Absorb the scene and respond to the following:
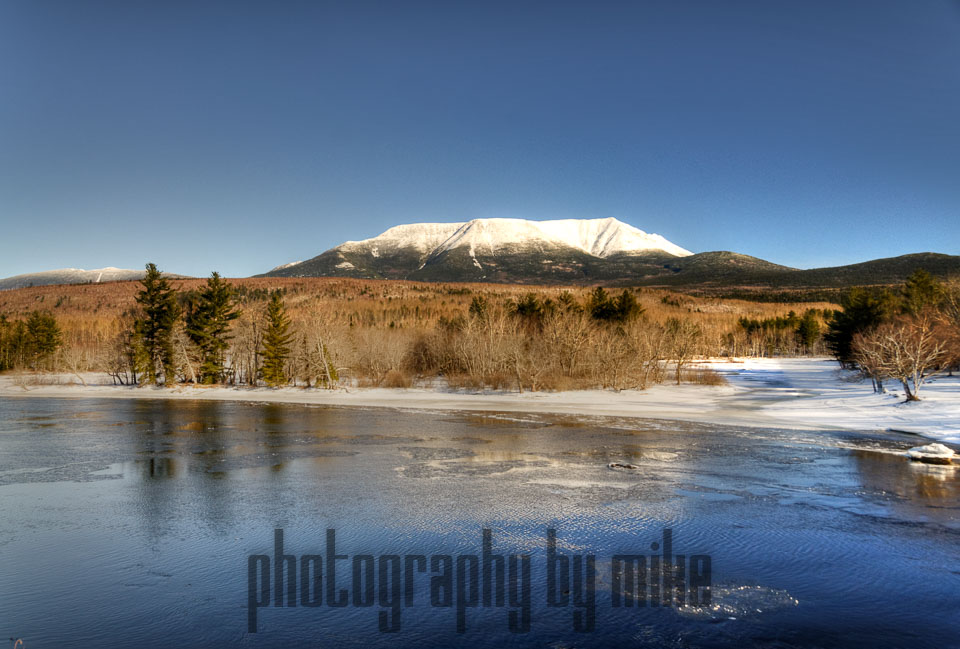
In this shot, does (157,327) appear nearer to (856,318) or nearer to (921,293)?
(856,318)

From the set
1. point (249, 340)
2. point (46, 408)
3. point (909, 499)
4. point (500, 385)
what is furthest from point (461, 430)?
point (249, 340)

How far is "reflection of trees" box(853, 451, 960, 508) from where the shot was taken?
44.2 feet

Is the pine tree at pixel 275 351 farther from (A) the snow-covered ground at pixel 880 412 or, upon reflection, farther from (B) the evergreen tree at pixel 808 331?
(B) the evergreen tree at pixel 808 331

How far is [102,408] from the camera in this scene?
40.2 meters

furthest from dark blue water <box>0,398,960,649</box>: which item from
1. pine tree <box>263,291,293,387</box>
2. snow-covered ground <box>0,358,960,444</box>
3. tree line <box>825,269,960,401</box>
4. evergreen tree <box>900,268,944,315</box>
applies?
evergreen tree <box>900,268,944,315</box>

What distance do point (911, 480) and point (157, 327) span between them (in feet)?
204

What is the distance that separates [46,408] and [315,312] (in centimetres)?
2420

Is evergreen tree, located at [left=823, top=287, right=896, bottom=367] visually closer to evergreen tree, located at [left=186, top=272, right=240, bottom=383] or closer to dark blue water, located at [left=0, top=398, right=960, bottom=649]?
dark blue water, located at [left=0, top=398, right=960, bottom=649]

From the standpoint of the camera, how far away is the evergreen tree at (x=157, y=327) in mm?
59906

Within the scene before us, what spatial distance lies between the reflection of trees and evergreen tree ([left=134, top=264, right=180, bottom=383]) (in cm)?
5902

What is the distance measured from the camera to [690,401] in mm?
40812

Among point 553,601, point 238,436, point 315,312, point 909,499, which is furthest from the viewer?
point 315,312

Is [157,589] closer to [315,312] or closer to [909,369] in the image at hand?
[909,369]

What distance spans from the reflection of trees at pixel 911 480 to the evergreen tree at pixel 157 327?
59.0 metres
